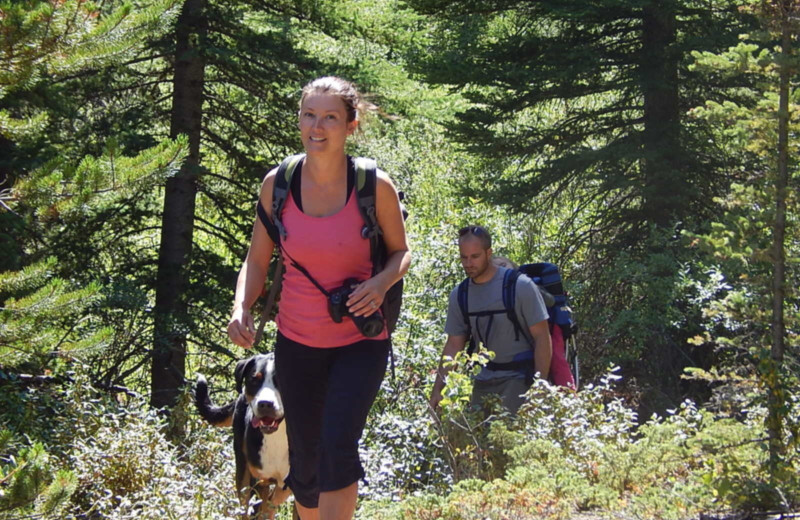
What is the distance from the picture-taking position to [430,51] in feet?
43.5

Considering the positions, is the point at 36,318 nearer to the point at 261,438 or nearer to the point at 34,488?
the point at 34,488

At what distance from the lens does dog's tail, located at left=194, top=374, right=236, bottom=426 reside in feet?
23.7

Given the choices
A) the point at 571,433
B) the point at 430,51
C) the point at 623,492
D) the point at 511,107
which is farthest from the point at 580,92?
the point at 623,492

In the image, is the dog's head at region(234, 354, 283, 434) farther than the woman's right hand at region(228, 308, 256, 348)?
Yes

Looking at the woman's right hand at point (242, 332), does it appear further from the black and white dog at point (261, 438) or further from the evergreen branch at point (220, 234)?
the evergreen branch at point (220, 234)

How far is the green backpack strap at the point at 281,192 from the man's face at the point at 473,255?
9.85 feet

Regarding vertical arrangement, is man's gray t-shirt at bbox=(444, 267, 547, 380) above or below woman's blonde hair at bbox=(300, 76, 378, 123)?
below

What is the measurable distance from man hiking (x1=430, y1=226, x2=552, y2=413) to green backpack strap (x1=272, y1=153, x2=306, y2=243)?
2.98 meters

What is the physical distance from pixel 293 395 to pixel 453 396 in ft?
6.88

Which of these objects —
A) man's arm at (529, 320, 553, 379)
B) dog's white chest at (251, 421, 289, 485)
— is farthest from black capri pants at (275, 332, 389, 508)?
man's arm at (529, 320, 553, 379)

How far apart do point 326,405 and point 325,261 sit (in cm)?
62

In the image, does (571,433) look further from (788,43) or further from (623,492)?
(788,43)

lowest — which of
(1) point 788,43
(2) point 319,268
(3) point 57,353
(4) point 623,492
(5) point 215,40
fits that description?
(4) point 623,492

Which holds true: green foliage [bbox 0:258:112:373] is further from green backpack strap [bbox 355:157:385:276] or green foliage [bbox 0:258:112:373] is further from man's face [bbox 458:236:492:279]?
man's face [bbox 458:236:492:279]
